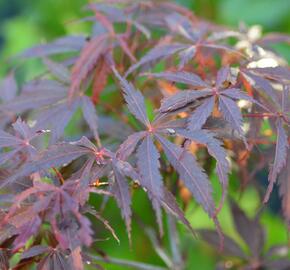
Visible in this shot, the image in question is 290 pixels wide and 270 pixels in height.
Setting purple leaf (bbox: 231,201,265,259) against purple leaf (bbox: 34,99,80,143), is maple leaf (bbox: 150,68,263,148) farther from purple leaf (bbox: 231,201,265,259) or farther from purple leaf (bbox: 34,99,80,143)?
purple leaf (bbox: 231,201,265,259)

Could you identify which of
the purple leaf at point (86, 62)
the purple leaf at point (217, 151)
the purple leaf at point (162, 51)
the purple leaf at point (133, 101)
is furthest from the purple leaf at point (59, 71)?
the purple leaf at point (217, 151)

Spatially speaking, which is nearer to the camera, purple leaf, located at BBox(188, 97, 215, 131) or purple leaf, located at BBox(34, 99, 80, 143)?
purple leaf, located at BBox(188, 97, 215, 131)

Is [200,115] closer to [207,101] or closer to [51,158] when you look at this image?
[207,101]

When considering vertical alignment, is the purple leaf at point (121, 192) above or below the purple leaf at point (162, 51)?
below

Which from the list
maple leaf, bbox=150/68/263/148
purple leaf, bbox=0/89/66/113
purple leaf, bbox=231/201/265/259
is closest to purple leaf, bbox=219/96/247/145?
maple leaf, bbox=150/68/263/148

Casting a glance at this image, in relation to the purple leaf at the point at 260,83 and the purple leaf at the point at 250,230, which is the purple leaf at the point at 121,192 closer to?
the purple leaf at the point at 260,83

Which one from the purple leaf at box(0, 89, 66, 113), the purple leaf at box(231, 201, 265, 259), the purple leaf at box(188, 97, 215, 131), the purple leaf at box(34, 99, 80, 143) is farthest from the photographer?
the purple leaf at box(231, 201, 265, 259)

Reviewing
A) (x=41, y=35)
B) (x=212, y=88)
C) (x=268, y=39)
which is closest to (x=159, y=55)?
(x=212, y=88)

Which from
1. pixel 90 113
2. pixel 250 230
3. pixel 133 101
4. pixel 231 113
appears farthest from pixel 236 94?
pixel 250 230
